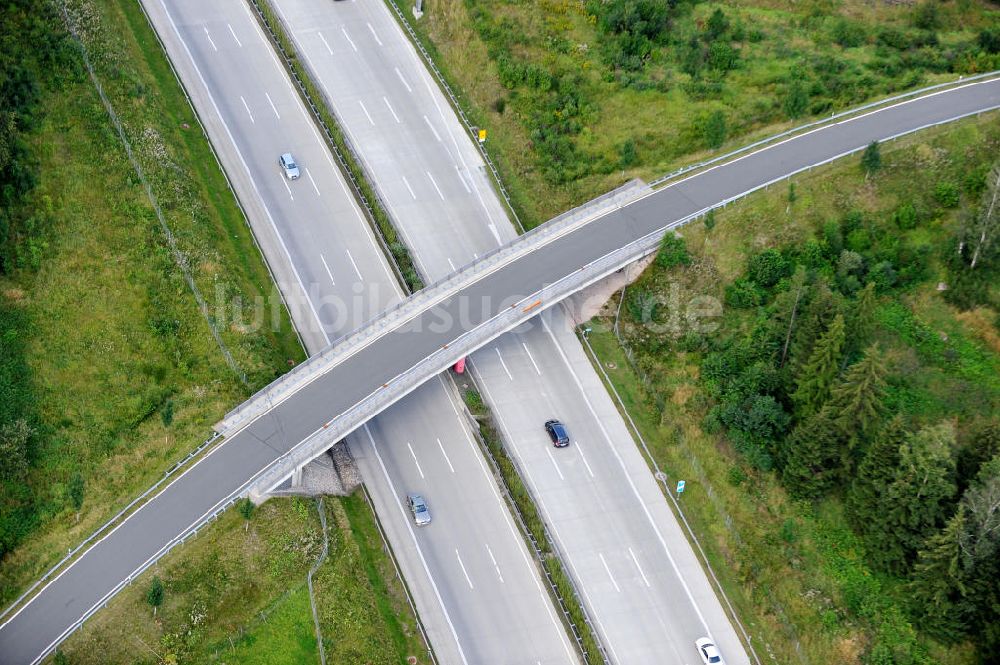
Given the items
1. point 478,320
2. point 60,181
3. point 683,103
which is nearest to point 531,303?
point 478,320

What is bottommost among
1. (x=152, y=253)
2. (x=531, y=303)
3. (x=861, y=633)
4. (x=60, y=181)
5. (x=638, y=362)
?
(x=861, y=633)

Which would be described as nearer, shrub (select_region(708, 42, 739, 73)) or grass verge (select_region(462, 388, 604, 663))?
grass verge (select_region(462, 388, 604, 663))

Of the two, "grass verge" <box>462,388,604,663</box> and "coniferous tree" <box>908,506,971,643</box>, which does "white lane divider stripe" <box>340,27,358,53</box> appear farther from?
"coniferous tree" <box>908,506,971,643</box>

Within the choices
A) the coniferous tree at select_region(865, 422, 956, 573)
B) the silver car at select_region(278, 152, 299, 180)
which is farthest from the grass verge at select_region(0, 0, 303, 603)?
the coniferous tree at select_region(865, 422, 956, 573)

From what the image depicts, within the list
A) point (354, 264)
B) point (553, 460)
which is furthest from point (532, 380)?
point (354, 264)

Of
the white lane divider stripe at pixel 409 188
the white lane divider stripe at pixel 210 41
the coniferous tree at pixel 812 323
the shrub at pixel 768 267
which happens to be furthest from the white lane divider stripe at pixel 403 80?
the coniferous tree at pixel 812 323

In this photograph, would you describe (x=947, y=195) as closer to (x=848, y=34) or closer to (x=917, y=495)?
(x=848, y=34)

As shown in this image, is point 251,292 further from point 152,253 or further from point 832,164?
point 832,164
